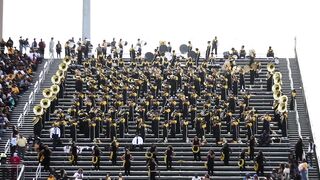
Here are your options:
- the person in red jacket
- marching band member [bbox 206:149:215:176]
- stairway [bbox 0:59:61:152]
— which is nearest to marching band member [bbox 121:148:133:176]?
marching band member [bbox 206:149:215:176]

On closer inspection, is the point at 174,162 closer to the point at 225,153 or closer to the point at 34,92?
the point at 225,153

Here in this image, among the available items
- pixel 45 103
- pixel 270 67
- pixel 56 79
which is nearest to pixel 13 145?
pixel 45 103

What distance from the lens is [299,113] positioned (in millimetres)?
58031

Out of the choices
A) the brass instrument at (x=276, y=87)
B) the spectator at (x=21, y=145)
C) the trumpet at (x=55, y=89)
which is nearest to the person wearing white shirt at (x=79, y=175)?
the spectator at (x=21, y=145)

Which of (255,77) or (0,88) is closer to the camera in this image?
(0,88)

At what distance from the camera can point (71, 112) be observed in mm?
56906

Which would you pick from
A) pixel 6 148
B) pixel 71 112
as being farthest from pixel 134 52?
pixel 6 148

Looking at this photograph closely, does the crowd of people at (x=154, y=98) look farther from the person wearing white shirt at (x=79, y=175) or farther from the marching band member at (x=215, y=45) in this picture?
the person wearing white shirt at (x=79, y=175)

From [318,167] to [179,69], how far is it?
10.7 metres

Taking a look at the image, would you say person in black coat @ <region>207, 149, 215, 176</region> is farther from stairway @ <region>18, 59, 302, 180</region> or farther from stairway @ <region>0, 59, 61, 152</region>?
stairway @ <region>0, 59, 61, 152</region>

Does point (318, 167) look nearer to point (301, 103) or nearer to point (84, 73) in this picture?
point (301, 103)

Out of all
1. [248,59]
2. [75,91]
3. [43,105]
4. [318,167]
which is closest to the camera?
[318,167]

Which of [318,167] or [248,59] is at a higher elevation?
[248,59]

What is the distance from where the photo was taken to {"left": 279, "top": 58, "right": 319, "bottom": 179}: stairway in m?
54.4
